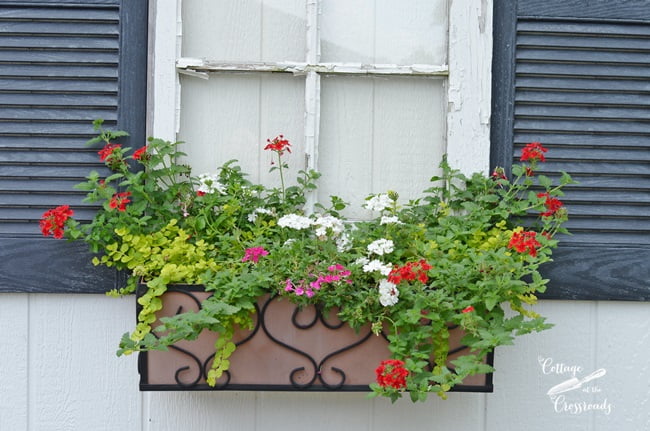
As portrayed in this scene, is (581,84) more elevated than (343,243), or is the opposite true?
(581,84)

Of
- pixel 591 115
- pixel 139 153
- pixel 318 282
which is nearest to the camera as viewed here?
pixel 318 282

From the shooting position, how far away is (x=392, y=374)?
1507mm

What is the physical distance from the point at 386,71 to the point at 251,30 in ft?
1.17

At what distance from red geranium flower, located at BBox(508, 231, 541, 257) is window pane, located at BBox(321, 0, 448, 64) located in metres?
0.51

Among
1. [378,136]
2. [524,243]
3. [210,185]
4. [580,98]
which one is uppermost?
[580,98]

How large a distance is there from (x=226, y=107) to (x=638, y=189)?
1049 millimetres

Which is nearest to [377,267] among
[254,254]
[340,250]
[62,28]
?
[340,250]

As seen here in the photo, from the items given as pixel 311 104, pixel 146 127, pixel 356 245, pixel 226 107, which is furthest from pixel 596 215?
pixel 146 127

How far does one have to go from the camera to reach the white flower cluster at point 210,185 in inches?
70.2

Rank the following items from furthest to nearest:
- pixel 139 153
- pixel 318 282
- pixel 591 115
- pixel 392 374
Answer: pixel 591 115 → pixel 139 153 → pixel 318 282 → pixel 392 374

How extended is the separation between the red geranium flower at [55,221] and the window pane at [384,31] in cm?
73

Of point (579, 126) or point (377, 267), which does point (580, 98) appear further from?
point (377, 267)

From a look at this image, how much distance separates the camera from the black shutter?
1.84 metres

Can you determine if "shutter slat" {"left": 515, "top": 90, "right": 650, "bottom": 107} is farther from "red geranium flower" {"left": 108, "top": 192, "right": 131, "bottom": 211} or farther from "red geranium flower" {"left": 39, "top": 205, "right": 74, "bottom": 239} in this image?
"red geranium flower" {"left": 39, "top": 205, "right": 74, "bottom": 239}
